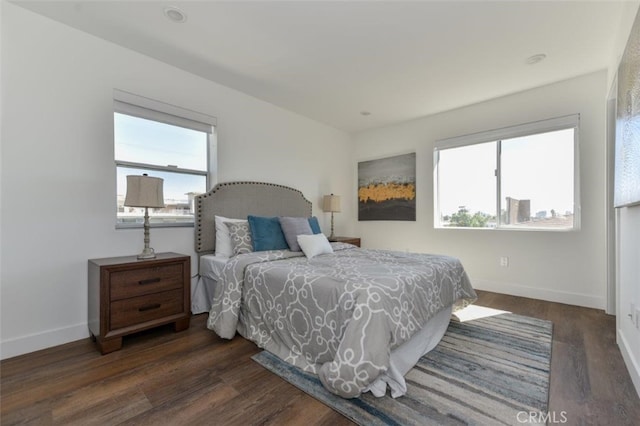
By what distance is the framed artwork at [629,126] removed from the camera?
5.14 ft

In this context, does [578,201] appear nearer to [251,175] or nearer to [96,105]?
[251,175]

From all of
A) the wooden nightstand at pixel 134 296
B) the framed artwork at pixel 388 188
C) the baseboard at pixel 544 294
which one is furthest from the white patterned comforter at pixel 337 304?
the framed artwork at pixel 388 188

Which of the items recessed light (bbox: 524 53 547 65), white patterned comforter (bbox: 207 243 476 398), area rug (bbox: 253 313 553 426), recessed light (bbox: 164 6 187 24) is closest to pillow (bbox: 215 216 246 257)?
white patterned comforter (bbox: 207 243 476 398)

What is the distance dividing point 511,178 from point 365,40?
8.65 ft

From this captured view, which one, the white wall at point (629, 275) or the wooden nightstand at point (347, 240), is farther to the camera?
the wooden nightstand at point (347, 240)

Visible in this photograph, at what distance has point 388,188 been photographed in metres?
4.85

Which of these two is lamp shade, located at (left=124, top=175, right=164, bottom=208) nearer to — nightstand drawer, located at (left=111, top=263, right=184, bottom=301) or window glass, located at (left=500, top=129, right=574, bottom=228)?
nightstand drawer, located at (left=111, top=263, right=184, bottom=301)

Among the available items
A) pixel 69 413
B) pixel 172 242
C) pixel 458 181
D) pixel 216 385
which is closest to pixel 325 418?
pixel 216 385

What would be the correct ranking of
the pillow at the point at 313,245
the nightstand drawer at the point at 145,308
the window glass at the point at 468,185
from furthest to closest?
1. the window glass at the point at 468,185
2. the pillow at the point at 313,245
3. the nightstand drawer at the point at 145,308

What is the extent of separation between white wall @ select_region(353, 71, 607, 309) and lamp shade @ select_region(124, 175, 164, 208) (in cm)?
358

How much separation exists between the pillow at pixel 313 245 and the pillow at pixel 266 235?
0.25 m

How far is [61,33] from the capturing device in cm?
230

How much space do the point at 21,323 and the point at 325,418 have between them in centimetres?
236

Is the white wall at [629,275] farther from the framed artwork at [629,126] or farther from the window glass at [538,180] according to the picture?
the window glass at [538,180]
